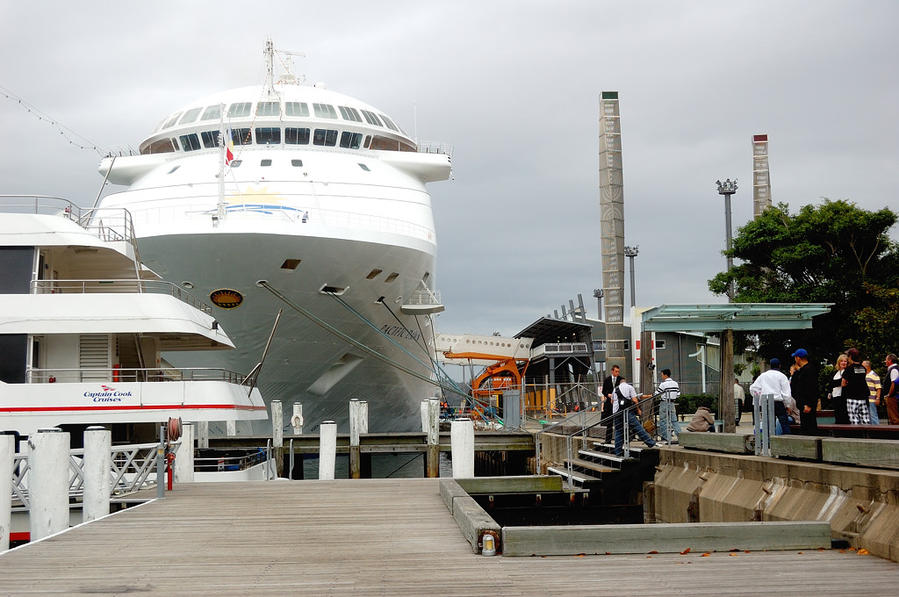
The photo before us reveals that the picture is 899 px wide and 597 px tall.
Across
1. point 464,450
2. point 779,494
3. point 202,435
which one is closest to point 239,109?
point 202,435

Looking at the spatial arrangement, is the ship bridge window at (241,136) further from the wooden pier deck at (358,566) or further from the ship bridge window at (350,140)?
the wooden pier deck at (358,566)

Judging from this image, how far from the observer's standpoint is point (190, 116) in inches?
1200

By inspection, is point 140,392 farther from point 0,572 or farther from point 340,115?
point 340,115

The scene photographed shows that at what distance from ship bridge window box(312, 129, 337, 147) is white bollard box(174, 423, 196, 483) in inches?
650

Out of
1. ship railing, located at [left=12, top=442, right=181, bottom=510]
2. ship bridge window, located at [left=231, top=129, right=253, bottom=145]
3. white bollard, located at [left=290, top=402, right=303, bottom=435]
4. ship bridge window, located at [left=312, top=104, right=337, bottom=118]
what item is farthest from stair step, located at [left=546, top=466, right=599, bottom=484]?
ship bridge window, located at [left=312, top=104, right=337, bottom=118]

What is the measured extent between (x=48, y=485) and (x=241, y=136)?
20.7 meters

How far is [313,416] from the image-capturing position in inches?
1093

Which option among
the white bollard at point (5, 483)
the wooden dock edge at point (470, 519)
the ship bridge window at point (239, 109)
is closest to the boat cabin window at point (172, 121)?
the ship bridge window at point (239, 109)

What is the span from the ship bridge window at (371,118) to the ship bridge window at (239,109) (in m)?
3.84

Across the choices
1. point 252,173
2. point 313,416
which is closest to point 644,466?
point 313,416

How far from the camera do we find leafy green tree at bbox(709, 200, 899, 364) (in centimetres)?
2925

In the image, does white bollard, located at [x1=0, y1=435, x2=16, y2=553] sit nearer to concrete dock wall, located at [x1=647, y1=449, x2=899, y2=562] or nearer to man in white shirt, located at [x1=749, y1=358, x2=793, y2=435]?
concrete dock wall, located at [x1=647, y1=449, x2=899, y2=562]

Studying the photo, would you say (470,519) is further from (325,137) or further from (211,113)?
(211,113)

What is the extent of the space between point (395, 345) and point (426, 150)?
8507mm
